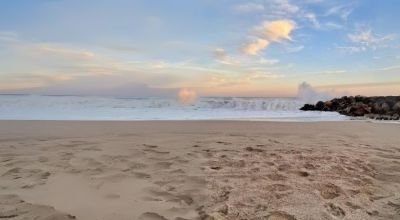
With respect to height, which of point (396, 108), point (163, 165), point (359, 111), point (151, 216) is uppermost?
point (396, 108)

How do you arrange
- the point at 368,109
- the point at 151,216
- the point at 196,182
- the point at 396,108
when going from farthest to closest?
the point at 368,109, the point at 396,108, the point at 196,182, the point at 151,216

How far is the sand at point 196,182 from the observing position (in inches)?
109

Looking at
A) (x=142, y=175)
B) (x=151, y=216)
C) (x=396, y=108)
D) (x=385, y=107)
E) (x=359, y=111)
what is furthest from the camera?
(x=385, y=107)

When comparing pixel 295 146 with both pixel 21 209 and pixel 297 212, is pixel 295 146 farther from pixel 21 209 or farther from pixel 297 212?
pixel 21 209

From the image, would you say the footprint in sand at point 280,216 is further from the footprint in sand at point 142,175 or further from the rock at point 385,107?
the rock at point 385,107

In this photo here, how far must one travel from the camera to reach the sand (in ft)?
9.11

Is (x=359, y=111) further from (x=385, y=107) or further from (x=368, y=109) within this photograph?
(x=385, y=107)

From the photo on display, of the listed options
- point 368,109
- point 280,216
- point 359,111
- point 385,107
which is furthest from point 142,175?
point 385,107

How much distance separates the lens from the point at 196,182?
3.52 metres

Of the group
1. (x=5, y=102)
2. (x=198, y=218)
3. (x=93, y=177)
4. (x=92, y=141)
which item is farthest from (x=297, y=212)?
(x=5, y=102)

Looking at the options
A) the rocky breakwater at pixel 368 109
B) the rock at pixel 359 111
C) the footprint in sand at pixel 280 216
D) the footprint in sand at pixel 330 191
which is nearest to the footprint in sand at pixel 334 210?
the footprint in sand at pixel 330 191

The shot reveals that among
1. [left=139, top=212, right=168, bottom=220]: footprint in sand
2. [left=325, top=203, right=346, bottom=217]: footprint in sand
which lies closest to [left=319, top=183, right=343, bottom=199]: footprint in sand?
[left=325, top=203, right=346, bottom=217]: footprint in sand

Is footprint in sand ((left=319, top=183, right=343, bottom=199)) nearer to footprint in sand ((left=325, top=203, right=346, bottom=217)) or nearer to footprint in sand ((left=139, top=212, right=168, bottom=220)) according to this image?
footprint in sand ((left=325, top=203, right=346, bottom=217))

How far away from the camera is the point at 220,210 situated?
9.15ft
